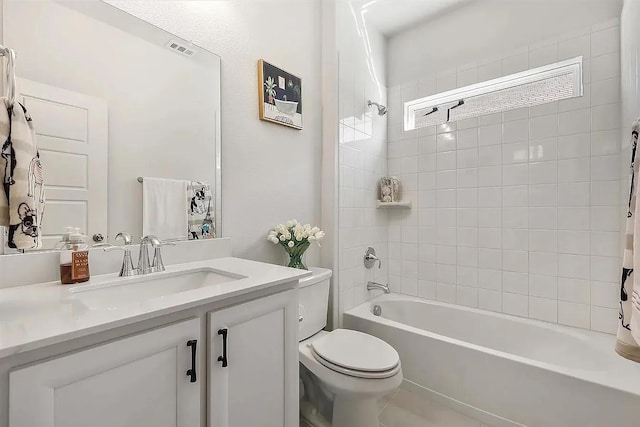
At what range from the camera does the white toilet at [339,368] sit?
1.26 meters

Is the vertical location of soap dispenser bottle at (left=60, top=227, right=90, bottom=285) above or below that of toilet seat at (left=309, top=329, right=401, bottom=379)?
above

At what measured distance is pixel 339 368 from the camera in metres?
1.30

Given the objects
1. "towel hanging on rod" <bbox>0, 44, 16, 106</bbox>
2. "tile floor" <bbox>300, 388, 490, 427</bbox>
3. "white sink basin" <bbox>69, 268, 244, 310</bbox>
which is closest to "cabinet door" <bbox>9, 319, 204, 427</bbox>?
"white sink basin" <bbox>69, 268, 244, 310</bbox>

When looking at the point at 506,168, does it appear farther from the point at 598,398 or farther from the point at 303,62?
the point at 303,62

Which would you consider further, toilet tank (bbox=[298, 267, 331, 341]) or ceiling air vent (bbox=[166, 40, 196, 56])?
toilet tank (bbox=[298, 267, 331, 341])

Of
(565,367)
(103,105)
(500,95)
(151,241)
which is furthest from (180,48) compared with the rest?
(565,367)

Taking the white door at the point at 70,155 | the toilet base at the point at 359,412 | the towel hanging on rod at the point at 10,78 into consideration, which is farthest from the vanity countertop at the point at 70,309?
the toilet base at the point at 359,412

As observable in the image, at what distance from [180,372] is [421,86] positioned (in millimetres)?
2514

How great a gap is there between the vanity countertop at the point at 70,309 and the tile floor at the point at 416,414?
1.14 m

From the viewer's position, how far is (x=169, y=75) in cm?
129

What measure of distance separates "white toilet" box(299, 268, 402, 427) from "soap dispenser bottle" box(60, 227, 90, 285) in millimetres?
894

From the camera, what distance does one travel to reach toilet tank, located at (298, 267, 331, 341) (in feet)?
5.02

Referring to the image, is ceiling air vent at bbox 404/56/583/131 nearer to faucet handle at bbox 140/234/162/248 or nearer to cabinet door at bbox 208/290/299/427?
cabinet door at bbox 208/290/299/427

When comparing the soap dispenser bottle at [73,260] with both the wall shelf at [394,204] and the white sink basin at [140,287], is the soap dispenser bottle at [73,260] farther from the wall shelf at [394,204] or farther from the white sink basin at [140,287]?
the wall shelf at [394,204]
